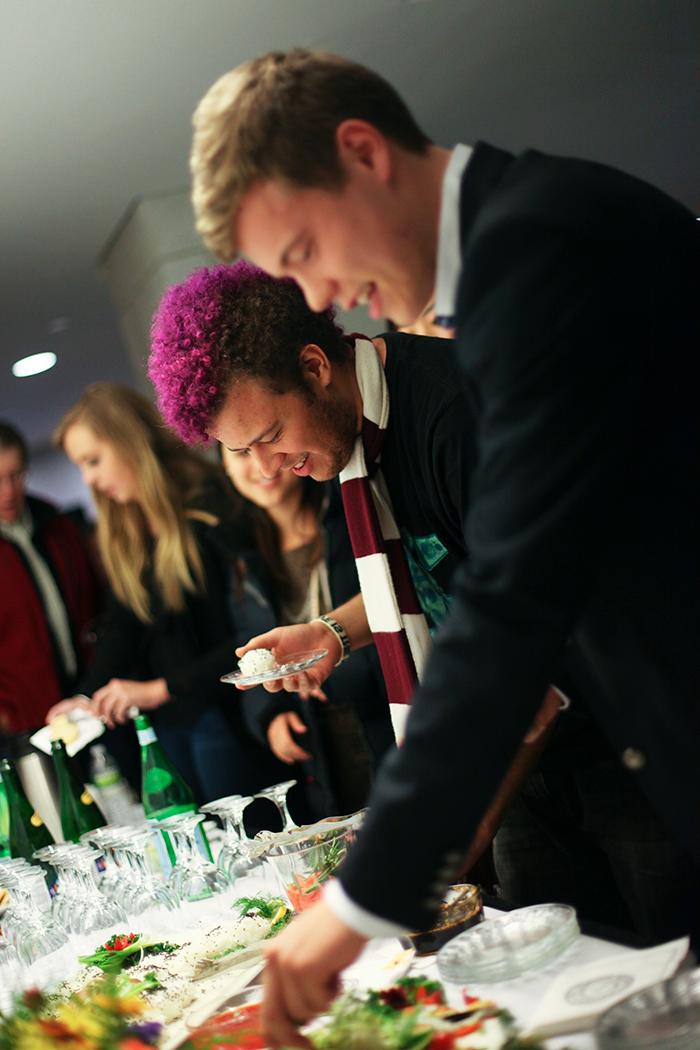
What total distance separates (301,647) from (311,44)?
8.67 feet

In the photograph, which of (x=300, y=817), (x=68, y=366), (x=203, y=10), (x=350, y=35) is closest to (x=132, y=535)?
(x=300, y=817)

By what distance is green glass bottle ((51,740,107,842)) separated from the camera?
277 cm

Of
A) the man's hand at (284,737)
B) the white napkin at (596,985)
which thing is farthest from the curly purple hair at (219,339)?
the man's hand at (284,737)

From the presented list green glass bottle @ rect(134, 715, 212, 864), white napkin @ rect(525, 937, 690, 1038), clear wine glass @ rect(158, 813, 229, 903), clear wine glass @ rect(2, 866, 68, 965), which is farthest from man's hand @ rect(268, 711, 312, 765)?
white napkin @ rect(525, 937, 690, 1038)

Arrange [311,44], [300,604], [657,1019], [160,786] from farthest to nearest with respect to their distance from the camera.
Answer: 1. [311,44]
2. [300,604]
3. [160,786]
4. [657,1019]

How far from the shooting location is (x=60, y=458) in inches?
557

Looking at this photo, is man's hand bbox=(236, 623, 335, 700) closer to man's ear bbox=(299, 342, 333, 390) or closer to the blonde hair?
man's ear bbox=(299, 342, 333, 390)

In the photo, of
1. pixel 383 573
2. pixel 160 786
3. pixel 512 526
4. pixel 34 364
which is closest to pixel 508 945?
pixel 512 526

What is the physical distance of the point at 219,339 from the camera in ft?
5.76

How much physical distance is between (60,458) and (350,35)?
34.2 ft

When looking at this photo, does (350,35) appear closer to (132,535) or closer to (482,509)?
(132,535)

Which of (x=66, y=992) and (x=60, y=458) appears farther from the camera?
(x=60, y=458)

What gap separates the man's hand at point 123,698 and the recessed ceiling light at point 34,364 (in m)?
5.19

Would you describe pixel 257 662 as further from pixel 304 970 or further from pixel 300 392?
pixel 304 970
